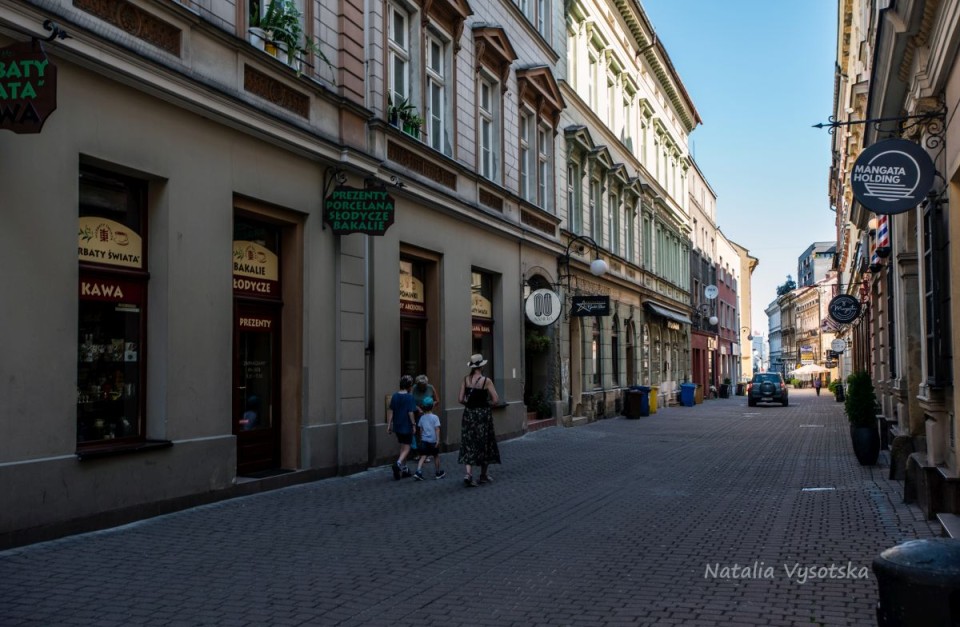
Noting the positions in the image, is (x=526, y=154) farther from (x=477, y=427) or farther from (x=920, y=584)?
(x=920, y=584)

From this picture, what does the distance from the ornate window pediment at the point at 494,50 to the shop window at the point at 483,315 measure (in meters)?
4.42

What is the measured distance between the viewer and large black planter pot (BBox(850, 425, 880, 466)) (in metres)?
14.9

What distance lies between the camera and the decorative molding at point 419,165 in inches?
599

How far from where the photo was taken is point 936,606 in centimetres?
400

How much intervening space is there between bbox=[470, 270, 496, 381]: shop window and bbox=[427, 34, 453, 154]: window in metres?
2.96

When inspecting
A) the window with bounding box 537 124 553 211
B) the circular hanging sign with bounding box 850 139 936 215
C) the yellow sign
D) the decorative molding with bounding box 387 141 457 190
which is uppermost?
the window with bounding box 537 124 553 211

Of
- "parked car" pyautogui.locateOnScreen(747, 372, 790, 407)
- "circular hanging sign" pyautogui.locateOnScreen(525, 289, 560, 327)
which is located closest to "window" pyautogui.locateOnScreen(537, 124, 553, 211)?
"circular hanging sign" pyautogui.locateOnScreen(525, 289, 560, 327)

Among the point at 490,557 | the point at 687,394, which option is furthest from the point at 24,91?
the point at 687,394

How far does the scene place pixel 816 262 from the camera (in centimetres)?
12838

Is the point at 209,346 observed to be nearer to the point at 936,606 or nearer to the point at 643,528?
the point at 643,528

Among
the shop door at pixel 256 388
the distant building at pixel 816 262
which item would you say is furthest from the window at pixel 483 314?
the distant building at pixel 816 262

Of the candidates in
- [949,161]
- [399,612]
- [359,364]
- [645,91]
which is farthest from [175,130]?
[645,91]

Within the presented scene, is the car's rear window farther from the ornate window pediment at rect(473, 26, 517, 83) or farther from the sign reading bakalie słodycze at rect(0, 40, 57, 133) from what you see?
the sign reading bakalie słodycze at rect(0, 40, 57, 133)

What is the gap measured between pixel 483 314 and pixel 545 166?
5.88m
